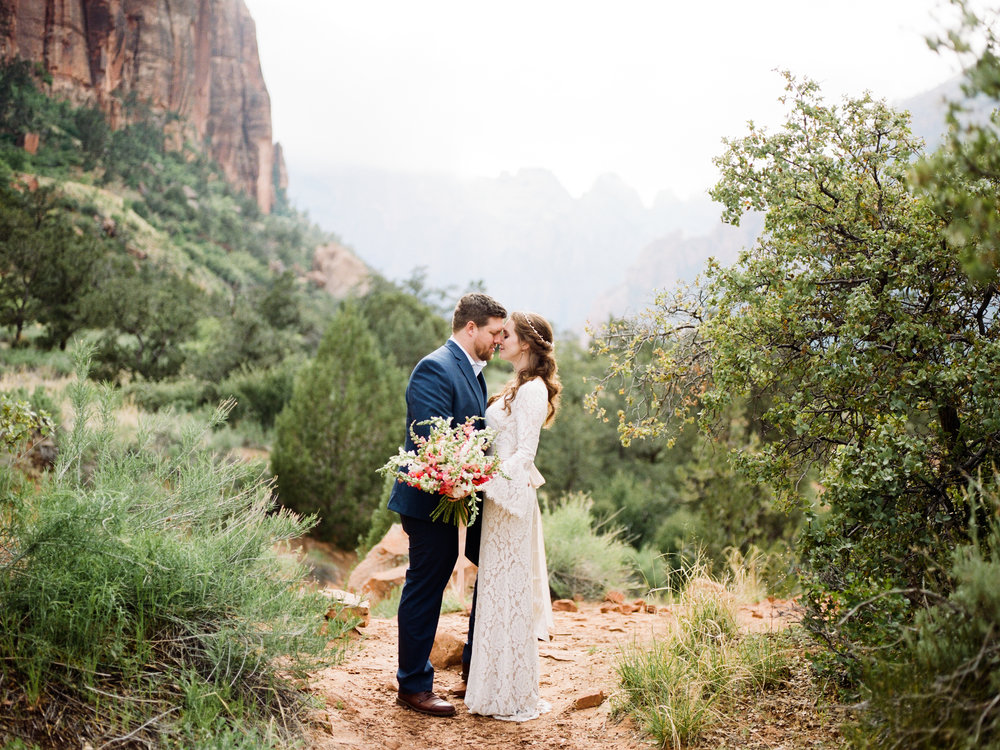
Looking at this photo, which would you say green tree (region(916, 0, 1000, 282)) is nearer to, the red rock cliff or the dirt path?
the dirt path

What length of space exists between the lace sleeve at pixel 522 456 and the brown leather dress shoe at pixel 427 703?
3.96 ft

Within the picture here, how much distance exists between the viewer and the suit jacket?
4.23m

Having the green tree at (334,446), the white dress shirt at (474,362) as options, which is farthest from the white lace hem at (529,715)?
the green tree at (334,446)

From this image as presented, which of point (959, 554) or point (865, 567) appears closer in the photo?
point (959, 554)

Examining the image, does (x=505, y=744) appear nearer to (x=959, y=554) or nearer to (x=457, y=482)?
(x=457, y=482)

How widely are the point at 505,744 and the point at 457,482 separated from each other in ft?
4.80

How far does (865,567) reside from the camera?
3572 millimetres

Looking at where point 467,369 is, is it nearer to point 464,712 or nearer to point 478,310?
point 478,310

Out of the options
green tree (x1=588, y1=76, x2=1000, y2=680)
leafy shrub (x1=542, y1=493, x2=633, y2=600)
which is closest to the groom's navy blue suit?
green tree (x1=588, y1=76, x2=1000, y2=680)

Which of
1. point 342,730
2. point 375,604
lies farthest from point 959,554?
point 375,604

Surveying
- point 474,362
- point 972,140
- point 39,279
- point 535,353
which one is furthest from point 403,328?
→ point 972,140

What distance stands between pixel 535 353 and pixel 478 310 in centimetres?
47

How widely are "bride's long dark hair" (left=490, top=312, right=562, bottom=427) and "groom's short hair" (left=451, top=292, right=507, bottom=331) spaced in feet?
0.48

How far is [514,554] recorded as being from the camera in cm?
431
